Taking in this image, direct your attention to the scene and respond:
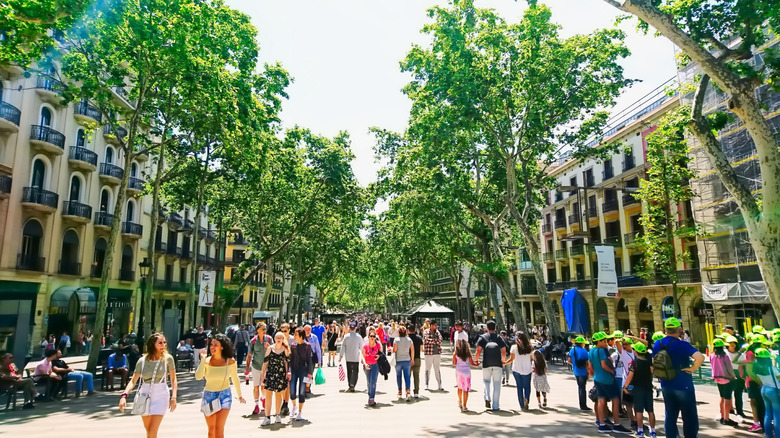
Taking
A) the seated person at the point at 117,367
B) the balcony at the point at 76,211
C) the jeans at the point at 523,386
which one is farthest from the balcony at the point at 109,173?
the jeans at the point at 523,386

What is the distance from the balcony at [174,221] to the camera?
3659cm

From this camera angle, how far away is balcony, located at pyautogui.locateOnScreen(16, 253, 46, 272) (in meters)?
22.5

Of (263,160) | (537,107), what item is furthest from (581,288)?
(263,160)

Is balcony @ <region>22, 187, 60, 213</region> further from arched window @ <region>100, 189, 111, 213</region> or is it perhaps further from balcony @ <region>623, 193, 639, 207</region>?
balcony @ <region>623, 193, 639, 207</region>

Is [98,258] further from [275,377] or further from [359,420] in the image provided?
[359,420]

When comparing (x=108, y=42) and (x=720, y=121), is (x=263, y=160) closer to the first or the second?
(x=108, y=42)

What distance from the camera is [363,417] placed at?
926cm

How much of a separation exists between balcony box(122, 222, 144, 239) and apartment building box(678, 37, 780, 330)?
3134cm

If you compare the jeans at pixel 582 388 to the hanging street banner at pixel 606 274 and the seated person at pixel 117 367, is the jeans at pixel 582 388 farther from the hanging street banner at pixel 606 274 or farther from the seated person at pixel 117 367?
the seated person at pixel 117 367

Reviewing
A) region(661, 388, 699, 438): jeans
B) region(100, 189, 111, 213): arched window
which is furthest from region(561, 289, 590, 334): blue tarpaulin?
region(100, 189, 111, 213): arched window

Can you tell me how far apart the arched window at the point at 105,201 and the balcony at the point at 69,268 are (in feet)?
14.0

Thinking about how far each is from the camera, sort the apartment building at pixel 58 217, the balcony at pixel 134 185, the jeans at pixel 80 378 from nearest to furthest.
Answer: the jeans at pixel 80 378 < the apartment building at pixel 58 217 < the balcony at pixel 134 185

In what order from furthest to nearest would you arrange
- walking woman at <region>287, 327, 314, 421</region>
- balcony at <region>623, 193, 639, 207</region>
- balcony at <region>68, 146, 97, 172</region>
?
balcony at <region>623, 193, 639, 207</region>, balcony at <region>68, 146, 97, 172</region>, walking woman at <region>287, 327, 314, 421</region>

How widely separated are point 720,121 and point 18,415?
605 inches
